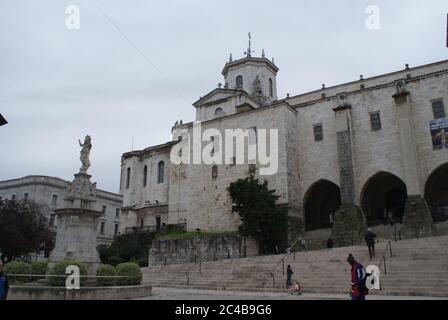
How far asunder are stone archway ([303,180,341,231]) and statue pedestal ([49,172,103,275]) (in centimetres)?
2024

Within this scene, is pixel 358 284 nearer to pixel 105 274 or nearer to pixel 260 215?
pixel 105 274

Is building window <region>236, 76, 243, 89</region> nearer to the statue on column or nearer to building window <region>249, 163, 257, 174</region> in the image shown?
building window <region>249, 163, 257, 174</region>

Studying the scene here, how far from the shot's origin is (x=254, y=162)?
30797 mm

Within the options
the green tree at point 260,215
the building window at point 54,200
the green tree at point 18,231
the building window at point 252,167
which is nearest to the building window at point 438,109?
the green tree at point 260,215

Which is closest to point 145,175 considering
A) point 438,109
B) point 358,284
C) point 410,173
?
point 410,173

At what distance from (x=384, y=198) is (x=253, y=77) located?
18387 millimetres

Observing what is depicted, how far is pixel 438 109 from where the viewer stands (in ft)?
85.7

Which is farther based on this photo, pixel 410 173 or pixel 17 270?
pixel 410 173

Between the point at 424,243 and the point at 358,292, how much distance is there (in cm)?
1303

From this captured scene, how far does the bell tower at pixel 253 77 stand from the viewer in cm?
4025

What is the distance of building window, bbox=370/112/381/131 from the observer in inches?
1112

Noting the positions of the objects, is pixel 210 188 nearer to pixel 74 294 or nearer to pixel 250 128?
pixel 250 128

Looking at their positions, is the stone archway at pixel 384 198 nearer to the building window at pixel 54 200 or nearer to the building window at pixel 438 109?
the building window at pixel 438 109

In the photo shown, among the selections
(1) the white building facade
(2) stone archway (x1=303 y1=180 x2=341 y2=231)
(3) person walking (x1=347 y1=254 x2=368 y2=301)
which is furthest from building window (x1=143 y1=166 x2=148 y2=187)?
(3) person walking (x1=347 y1=254 x2=368 y2=301)
